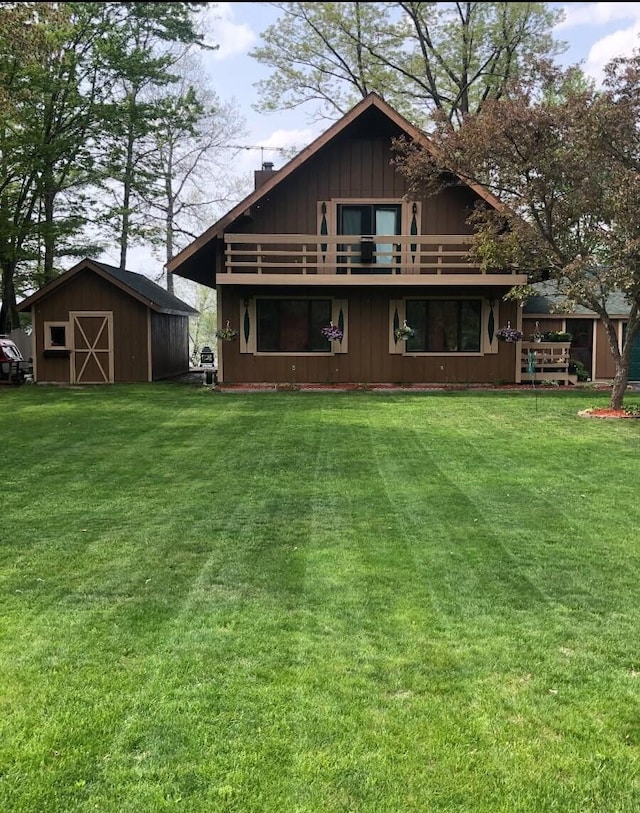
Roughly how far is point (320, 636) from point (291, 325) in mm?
14960

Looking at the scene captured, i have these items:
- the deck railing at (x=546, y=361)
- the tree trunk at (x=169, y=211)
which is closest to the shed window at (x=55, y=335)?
the deck railing at (x=546, y=361)

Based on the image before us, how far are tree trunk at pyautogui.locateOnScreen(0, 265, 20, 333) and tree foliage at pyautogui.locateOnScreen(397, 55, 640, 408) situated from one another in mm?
17460

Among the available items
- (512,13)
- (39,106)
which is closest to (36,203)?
(39,106)

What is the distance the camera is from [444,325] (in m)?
18.5

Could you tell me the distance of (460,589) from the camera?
14.6ft

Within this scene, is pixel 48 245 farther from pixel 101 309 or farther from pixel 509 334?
pixel 509 334

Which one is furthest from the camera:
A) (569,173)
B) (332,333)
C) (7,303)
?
(7,303)

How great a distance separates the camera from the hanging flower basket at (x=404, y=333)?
17.9 metres

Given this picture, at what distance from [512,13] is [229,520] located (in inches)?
1100

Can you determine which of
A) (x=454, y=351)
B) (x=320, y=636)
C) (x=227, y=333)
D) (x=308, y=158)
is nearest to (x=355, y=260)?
(x=308, y=158)

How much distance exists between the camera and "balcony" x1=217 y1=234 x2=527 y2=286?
17062mm

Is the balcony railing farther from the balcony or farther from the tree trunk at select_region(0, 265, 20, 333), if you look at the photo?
the tree trunk at select_region(0, 265, 20, 333)

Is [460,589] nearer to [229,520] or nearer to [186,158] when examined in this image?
[229,520]

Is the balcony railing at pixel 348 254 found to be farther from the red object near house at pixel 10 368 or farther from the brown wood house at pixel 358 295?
the red object near house at pixel 10 368
